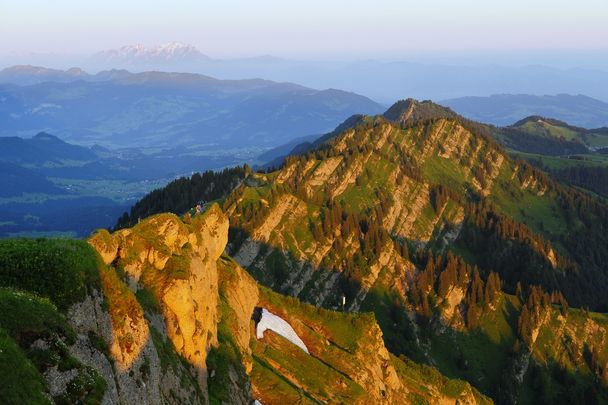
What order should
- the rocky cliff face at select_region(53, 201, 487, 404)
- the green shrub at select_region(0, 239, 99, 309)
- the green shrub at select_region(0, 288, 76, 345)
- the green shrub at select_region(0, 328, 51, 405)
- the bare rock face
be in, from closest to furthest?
the green shrub at select_region(0, 328, 51, 405) → the green shrub at select_region(0, 288, 76, 345) → the green shrub at select_region(0, 239, 99, 309) → the rocky cliff face at select_region(53, 201, 487, 404) → the bare rock face

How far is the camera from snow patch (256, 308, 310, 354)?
249 feet

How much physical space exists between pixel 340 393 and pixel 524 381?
80112 millimetres

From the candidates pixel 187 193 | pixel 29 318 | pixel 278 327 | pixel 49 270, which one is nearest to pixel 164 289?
pixel 49 270

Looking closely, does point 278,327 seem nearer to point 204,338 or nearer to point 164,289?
point 204,338

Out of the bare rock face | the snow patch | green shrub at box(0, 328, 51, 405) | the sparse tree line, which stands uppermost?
green shrub at box(0, 328, 51, 405)

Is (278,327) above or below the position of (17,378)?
below

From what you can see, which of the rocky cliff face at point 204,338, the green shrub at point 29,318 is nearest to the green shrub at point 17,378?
the green shrub at point 29,318

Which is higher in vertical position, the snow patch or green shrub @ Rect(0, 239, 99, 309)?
green shrub @ Rect(0, 239, 99, 309)

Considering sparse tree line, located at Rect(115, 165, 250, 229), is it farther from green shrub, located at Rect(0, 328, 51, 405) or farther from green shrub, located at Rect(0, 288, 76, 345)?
green shrub, located at Rect(0, 328, 51, 405)

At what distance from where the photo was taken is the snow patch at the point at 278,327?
75.8 m

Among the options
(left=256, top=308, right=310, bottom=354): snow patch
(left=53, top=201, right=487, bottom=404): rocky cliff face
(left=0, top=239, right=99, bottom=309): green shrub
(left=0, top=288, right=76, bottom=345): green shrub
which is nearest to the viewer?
(left=0, top=288, right=76, bottom=345): green shrub

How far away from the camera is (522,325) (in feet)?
460

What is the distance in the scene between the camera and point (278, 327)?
7812 cm

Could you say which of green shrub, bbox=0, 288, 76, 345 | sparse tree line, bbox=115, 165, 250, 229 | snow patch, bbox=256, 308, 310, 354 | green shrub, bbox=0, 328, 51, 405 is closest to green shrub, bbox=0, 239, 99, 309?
green shrub, bbox=0, 288, 76, 345
